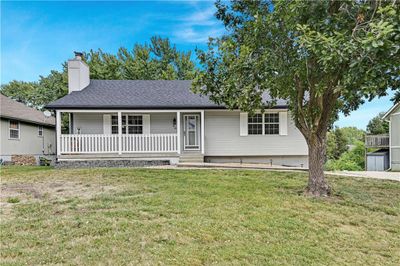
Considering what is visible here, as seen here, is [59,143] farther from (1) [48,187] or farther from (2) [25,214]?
(2) [25,214]

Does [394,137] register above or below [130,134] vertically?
below

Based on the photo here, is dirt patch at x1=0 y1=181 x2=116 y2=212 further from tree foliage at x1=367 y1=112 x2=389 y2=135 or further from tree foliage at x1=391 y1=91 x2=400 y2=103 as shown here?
tree foliage at x1=367 y1=112 x2=389 y2=135

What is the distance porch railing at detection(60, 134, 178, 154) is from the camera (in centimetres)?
1248

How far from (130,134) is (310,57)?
9302 mm

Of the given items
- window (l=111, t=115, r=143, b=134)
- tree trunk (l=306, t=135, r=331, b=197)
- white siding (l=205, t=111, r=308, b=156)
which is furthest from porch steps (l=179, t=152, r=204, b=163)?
tree trunk (l=306, t=135, r=331, b=197)

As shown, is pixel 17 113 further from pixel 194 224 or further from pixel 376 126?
pixel 376 126

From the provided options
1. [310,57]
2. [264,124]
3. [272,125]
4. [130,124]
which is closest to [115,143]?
[130,124]

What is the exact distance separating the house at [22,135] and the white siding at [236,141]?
11.2m

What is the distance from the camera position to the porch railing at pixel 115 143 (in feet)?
40.9

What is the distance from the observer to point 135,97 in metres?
14.0

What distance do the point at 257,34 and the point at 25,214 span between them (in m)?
5.97

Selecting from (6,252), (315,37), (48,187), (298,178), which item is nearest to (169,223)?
(6,252)

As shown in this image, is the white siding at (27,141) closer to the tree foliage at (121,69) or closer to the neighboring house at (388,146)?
the tree foliage at (121,69)

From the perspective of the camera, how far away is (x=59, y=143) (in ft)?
40.5
